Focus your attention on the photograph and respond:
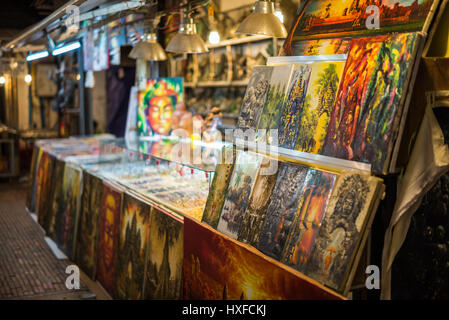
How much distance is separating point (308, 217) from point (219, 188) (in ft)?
2.20

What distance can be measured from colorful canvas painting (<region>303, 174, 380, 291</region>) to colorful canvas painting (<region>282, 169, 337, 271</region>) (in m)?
0.03

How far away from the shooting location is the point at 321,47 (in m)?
2.09

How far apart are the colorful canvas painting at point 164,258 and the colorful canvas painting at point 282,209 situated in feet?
2.80

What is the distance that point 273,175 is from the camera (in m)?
2.10

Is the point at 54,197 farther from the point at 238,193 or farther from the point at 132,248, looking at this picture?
the point at 238,193

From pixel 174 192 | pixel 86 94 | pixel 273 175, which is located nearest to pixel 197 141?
pixel 174 192

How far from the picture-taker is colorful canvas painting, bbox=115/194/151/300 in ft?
10.5

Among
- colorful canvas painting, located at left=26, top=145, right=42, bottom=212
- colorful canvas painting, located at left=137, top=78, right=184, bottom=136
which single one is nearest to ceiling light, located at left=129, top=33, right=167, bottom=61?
colorful canvas painting, located at left=137, top=78, right=184, bottom=136

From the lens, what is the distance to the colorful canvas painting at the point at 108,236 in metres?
3.63

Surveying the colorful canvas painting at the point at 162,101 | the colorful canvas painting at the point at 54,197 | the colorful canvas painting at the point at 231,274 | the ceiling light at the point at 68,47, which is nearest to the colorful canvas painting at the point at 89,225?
the colorful canvas painting at the point at 54,197

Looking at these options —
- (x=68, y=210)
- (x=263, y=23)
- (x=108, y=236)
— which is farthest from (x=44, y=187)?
(x=263, y=23)

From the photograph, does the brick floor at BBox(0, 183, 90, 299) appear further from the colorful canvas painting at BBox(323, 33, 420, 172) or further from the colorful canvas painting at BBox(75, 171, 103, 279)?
the colorful canvas painting at BBox(323, 33, 420, 172)
